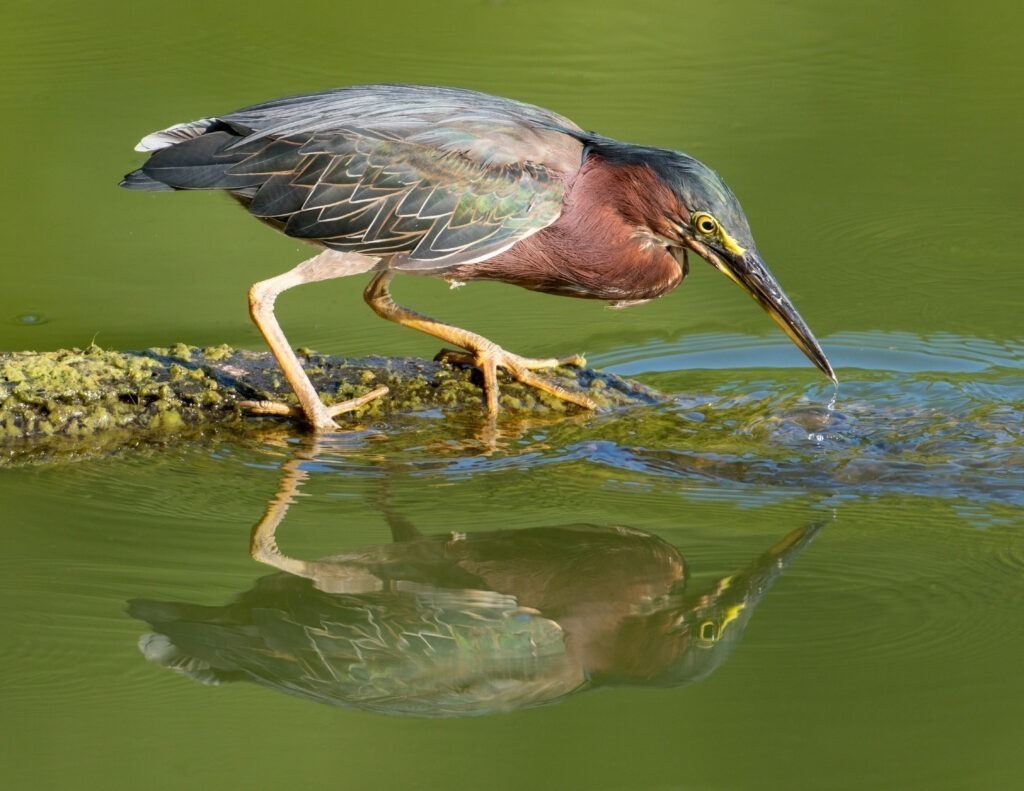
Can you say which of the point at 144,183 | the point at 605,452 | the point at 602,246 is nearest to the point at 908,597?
the point at 605,452

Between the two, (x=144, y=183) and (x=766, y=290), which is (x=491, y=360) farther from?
(x=144, y=183)

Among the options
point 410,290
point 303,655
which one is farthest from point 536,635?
point 410,290

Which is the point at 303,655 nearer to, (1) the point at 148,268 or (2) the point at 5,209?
(1) the point at 148,268

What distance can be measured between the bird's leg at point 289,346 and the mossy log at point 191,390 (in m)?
0.08

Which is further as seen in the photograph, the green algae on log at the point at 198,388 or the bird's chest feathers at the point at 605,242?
the bird's chest feathers at the point at 605,242

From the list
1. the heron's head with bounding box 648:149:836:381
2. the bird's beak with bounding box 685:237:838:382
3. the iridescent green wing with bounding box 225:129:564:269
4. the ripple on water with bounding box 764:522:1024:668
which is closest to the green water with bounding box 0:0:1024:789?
the ripple on water with bounding box 764:522:1024:668

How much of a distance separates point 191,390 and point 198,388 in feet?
0.09

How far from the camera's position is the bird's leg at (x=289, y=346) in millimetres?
5336

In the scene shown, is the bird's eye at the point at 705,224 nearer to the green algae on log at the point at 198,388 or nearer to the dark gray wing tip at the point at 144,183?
the green algae on log at the point at 198,388

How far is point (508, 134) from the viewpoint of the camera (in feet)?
17.9

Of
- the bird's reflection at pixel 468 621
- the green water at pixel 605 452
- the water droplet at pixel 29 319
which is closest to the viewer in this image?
the green water at pixel 605 452

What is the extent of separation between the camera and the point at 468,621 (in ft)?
13.4

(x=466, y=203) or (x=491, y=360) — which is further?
(x=491, y=360)

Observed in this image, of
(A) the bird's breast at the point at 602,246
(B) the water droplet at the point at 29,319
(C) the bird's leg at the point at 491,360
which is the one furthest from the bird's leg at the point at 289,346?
(B) the water droplet at the point at 29,319
